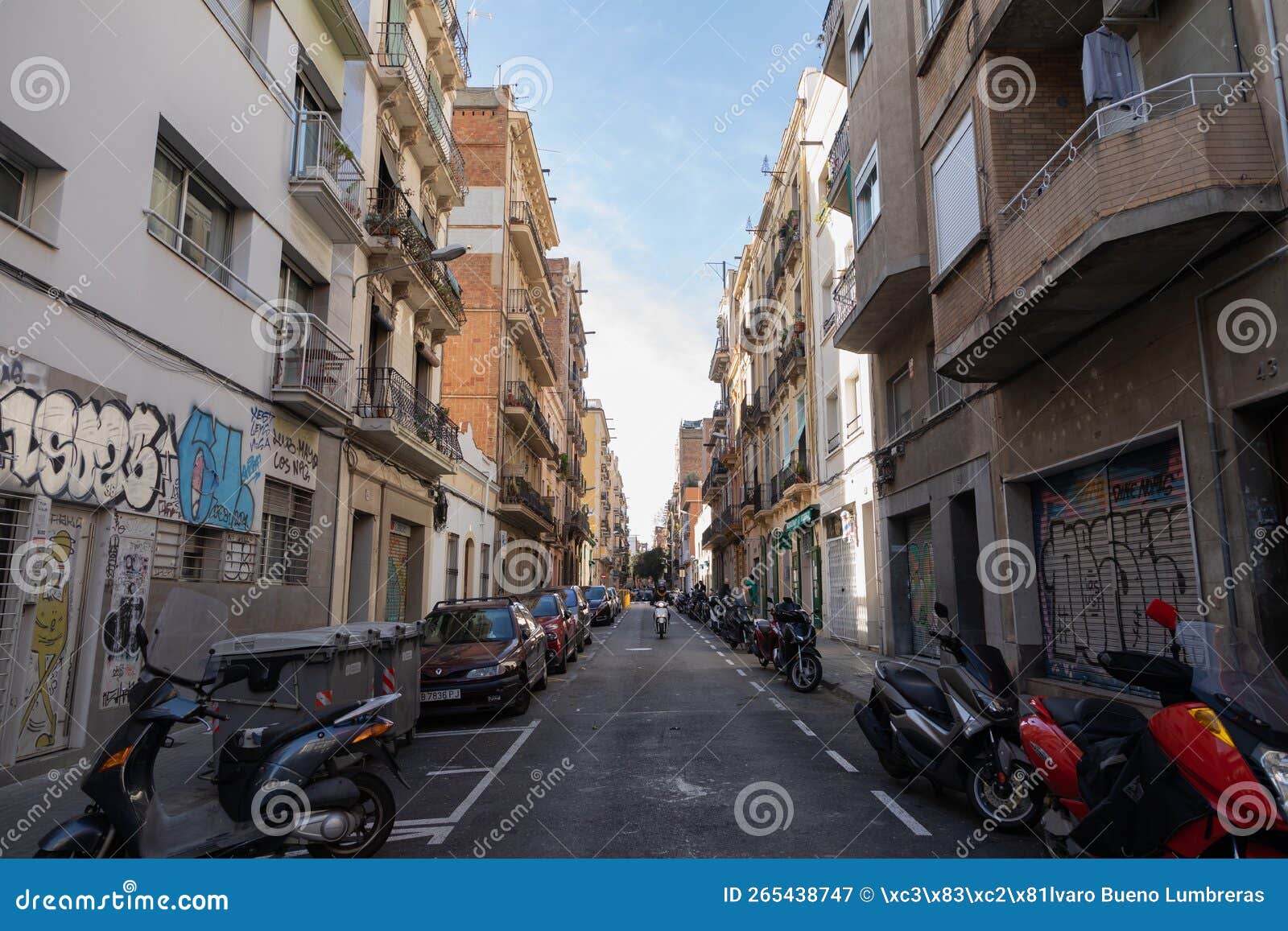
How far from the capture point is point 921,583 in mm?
15984

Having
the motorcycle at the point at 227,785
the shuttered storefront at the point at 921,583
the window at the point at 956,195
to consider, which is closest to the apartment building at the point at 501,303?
the shuttered storefront at the point at 921,583

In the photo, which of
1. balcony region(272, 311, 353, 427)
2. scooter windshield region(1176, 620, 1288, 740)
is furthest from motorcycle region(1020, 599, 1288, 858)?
balcony region(272, 311, 353, 427)

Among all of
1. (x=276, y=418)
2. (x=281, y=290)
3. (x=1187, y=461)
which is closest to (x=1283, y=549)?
(x=1187, y=461)

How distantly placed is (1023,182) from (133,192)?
34.5 ft

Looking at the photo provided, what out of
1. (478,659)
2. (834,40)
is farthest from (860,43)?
(478,659)

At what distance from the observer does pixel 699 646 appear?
21734 millimetres

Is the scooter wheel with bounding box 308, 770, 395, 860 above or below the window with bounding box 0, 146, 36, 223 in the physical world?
below

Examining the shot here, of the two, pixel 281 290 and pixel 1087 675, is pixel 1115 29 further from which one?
pixel 281 290

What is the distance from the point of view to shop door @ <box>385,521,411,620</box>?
60.3ft

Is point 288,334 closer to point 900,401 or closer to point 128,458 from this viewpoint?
point 128,458

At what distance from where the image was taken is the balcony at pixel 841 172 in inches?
697

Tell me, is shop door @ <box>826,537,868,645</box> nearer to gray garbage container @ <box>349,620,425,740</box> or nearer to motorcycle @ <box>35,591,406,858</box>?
gray garbage container @ <box>349,620,425,740</box>

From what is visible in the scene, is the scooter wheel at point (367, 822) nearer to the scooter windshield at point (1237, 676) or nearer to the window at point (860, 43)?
the scooter windshield at point (1237, 676)

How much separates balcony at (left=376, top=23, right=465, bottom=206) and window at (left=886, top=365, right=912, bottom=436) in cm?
1176
